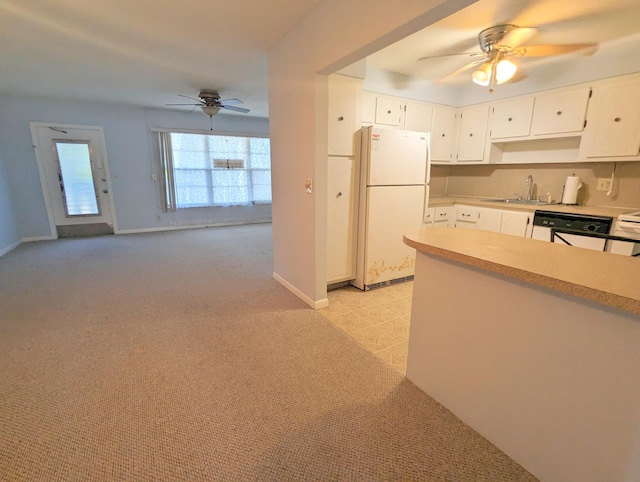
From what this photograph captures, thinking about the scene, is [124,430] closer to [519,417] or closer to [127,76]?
[519,417]

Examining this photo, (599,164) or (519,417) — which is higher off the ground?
(599,164)

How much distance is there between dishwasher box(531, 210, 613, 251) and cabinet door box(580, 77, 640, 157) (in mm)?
732

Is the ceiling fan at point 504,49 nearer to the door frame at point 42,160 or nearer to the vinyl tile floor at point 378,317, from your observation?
the vinyl tile floor at point 378,317

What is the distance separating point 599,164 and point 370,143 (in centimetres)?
268

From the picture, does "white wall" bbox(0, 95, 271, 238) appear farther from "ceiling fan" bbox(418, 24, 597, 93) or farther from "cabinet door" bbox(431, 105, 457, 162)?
"ceiling fan" bbox(418, 24, 597, 93)

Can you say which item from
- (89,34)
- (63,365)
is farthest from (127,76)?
(63,365)

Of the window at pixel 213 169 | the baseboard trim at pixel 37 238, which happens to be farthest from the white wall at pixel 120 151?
the window at pixel 213 169

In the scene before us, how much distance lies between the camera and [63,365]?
6.26 ft

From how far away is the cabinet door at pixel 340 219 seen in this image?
2877 millimetres

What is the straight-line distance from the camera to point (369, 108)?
3.37m

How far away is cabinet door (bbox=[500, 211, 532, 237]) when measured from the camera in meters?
3.33

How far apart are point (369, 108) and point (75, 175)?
549 centimetres

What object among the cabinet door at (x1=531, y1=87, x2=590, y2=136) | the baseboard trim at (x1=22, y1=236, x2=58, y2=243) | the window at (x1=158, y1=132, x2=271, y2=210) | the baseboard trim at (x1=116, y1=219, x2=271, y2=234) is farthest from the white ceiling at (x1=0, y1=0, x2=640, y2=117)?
the baseboard trim at (x1=116, y1=219, x2=271, y2=234)

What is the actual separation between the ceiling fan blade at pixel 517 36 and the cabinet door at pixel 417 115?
3.93 feet
